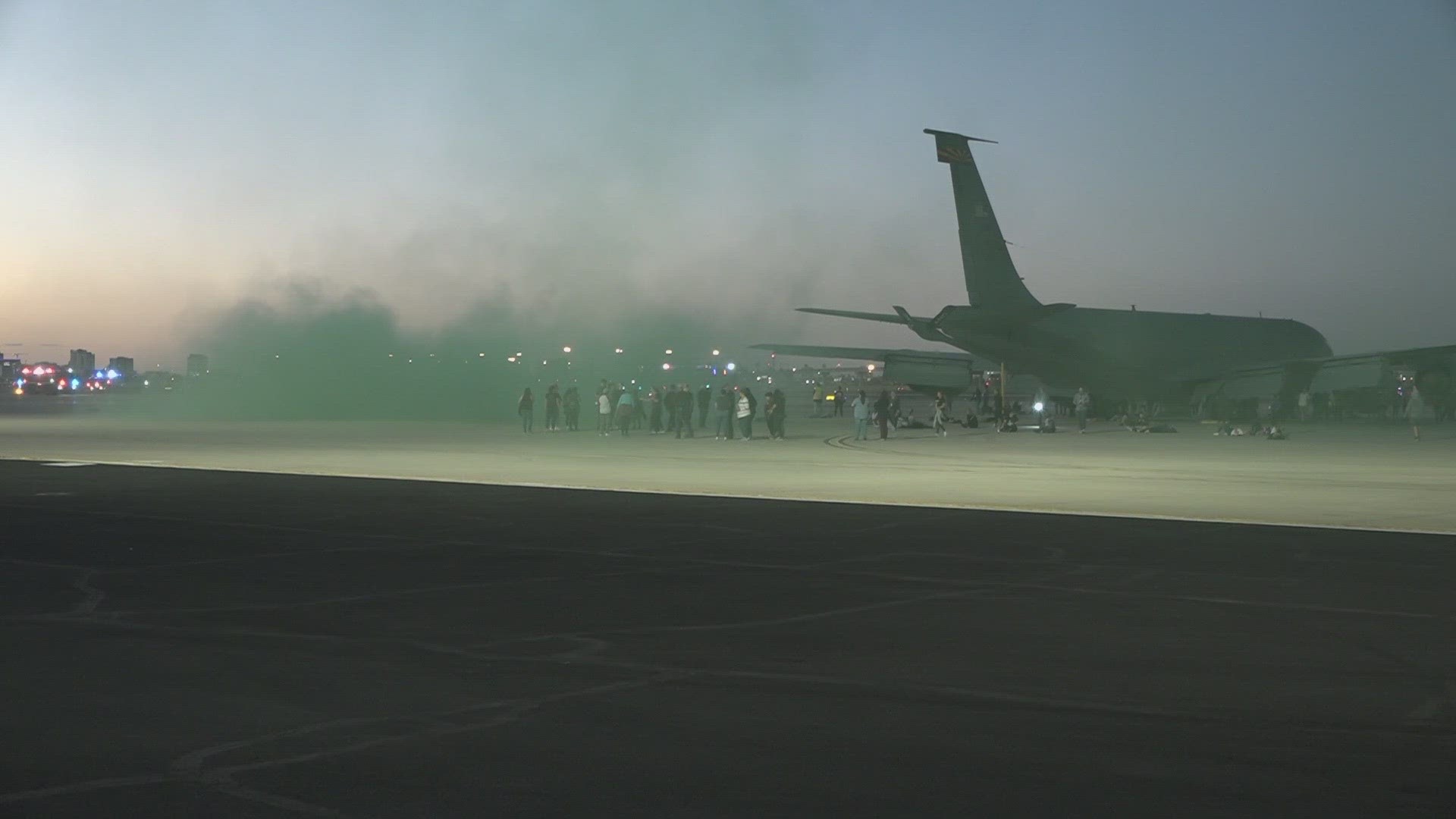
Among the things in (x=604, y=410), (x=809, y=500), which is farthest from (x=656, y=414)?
(x=809, y=500)

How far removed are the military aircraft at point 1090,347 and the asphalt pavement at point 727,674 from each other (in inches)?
1201

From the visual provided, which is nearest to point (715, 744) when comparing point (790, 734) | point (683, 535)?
point (790, 734)

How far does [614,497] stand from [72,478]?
380 inches

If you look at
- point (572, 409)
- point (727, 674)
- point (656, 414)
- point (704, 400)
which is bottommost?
point (727, 674)

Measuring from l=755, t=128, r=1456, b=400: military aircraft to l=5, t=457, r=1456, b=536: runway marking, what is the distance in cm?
2138

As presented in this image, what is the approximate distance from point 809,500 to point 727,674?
12187 millimetres

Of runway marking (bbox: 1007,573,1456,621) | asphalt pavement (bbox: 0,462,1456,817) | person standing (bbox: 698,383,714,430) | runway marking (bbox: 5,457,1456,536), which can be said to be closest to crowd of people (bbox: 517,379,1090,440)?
person standing (bbox: 698,383,714,430)

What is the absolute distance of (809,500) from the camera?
20375 mm

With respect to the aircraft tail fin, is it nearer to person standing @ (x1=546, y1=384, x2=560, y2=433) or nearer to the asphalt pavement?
person standing @ (x1=546, y1=384, x2=560, y2=433)

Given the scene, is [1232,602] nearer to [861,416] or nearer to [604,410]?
[861,416]

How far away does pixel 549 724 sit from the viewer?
701 centimetres

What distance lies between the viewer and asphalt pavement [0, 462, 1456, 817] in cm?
589

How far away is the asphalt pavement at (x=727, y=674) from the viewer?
5895 millimetres

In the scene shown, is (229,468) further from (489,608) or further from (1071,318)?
(1071,318)
